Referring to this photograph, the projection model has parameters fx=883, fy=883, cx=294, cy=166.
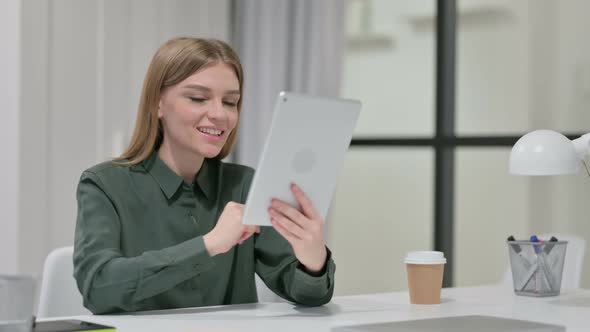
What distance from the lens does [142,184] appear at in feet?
6.49

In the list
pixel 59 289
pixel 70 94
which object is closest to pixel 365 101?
pixel 70 94

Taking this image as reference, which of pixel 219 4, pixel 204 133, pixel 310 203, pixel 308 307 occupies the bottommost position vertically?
pixel 308 307

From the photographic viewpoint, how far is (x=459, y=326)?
61.1 inches

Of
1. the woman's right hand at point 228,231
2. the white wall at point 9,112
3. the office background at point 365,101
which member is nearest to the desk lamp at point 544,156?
the woman's right hand at point 228,231

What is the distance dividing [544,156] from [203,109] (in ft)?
2.43

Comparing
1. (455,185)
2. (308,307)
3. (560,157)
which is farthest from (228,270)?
(455,185)

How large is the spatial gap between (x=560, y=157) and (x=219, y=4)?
234cm

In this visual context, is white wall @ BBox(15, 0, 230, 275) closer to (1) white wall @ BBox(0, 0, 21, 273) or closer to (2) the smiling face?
(1) white wall @ BBox(0, 0, 21, 273)

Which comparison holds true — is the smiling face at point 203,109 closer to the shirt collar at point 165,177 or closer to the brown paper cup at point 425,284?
the shirt collar at point 165,177

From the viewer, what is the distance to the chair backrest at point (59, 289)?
2.00 meters

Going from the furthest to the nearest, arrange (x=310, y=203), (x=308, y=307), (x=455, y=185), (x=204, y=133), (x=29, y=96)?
(x=455, y=185), (x=29, y=96), (x=204, y=133), (x=308, y=307), (x=310, y=203)

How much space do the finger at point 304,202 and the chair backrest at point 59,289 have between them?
68 centimetres

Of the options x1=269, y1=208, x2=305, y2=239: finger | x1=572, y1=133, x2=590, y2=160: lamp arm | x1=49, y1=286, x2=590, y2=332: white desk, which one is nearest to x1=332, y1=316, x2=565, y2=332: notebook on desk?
x1=49, y1=286, x2=590, y2=332: white desk

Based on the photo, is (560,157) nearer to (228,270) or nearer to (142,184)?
(228,270)
